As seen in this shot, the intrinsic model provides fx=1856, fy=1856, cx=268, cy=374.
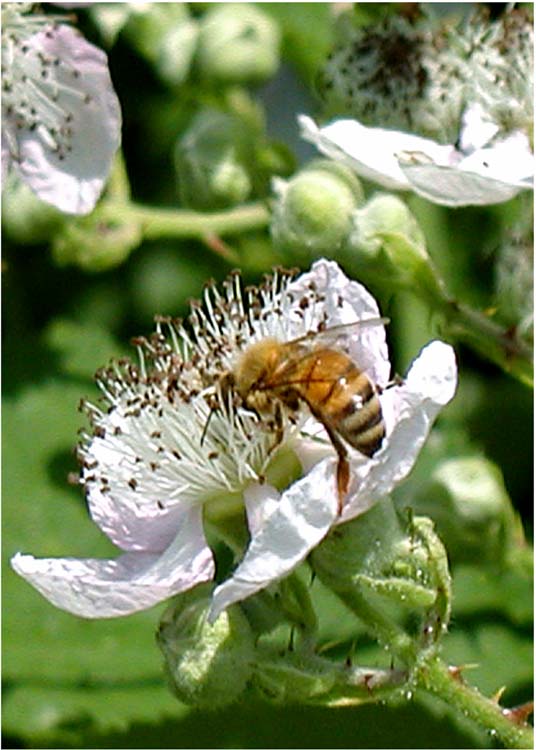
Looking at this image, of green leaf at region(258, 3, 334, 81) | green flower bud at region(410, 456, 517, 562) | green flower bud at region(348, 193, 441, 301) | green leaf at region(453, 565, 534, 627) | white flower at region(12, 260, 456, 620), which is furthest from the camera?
green leaf at region(258, 3, 334, 81)

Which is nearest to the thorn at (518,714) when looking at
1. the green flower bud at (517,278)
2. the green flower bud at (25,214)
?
the green flower bud at (517,278)

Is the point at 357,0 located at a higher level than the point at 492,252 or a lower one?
higher

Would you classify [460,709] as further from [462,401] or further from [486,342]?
[462,401]

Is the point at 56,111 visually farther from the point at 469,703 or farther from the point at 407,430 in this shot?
the point at 469,703

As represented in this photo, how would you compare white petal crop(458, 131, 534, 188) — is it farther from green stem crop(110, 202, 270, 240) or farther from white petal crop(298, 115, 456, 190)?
green stem crop(110, 202, 270, 240)

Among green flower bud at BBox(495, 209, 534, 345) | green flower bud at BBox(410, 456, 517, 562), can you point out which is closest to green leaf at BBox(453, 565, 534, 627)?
green flower bud at BBox(410, 456, 517, 562)

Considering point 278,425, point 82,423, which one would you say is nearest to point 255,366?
point 278,425

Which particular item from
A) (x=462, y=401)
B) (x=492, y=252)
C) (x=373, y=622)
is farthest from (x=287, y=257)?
(x=462, y=401)

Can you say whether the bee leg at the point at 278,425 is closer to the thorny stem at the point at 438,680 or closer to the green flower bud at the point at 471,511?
the thorny stem at the point at 438,680
